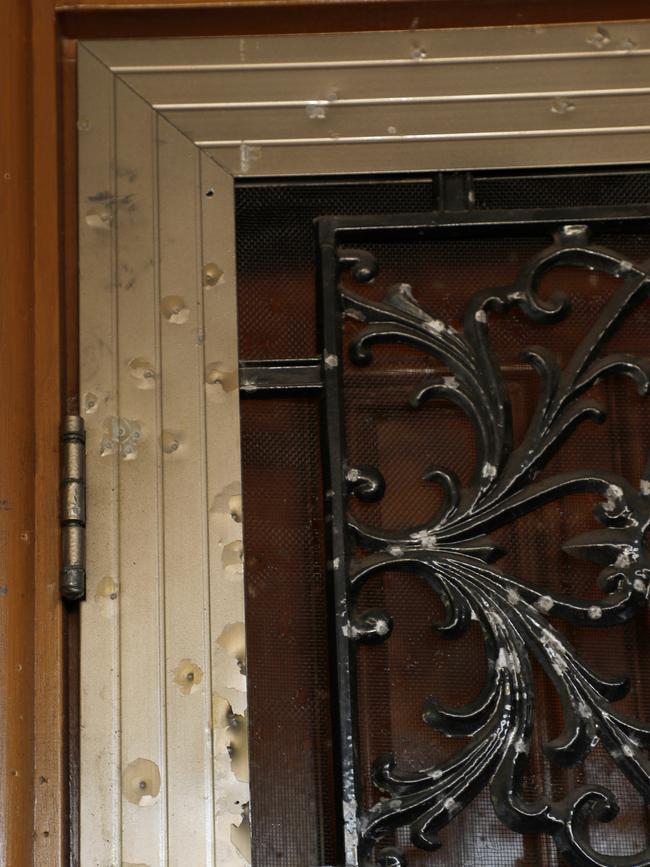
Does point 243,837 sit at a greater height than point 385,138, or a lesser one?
lesser

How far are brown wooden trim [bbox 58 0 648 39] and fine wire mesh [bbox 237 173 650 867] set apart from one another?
16cm

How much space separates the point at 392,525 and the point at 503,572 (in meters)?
0.10

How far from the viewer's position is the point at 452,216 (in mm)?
1175

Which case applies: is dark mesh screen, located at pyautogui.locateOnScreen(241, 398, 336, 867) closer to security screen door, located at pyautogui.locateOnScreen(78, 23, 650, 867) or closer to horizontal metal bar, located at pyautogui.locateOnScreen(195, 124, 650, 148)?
security screen door, located at pyautogui.locateOnScreen(78, 23, 650, 867)

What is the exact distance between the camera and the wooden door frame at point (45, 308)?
3.32 ft

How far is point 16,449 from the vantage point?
1072mm

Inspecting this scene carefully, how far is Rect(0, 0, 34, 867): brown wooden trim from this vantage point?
3.27ft

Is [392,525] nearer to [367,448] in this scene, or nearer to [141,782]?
[367,448]

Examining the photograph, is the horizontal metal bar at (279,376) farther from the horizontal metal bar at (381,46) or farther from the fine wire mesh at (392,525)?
the horizontal metal bar at (381,46)

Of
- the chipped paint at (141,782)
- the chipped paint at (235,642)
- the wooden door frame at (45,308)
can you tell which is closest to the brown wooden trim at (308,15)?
the wooden door frame at (45,308)

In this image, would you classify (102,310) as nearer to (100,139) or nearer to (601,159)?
(100,139)

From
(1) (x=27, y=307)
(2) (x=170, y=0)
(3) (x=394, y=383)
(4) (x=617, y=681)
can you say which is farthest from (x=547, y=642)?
(2) (x=170, y=0)

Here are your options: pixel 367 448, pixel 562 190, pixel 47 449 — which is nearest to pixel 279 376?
pixel 367 448

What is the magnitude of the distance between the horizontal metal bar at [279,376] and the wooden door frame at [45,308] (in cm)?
15
